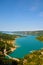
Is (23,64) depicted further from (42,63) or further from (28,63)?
(42,63)

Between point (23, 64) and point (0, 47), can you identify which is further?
point (0, 47)

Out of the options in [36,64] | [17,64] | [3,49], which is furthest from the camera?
[3,49]

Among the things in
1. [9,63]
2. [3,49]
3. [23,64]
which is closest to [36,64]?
[23,64]

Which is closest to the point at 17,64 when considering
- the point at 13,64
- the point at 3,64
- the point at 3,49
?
the point at 13,64

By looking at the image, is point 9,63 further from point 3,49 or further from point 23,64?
point 3,49

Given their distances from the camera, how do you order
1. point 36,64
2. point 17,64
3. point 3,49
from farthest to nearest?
point 3,49, point 17,64, point 36,64

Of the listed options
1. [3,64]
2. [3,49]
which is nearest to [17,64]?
[3,64]

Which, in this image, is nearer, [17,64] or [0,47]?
[17,64]

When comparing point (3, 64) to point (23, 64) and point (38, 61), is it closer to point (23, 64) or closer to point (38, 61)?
point (23, 64)
